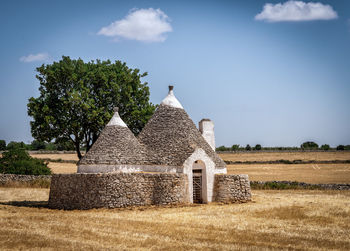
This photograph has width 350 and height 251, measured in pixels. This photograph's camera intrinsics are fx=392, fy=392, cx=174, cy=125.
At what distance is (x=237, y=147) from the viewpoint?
298ft

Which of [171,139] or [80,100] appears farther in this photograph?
[80,100]

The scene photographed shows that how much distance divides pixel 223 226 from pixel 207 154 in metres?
9.32

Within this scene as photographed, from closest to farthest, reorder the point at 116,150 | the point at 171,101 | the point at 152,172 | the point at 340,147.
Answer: the point at 116,150, the point at 152,172, the point at 171,101, the point at 340,147

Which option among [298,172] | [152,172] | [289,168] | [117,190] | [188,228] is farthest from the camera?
[289,168]

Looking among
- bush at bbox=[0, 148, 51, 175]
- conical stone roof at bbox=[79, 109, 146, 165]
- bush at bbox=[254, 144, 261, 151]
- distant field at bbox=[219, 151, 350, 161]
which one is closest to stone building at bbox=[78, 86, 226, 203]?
conical stone roof at bbox=[79, 109, 146, 165]

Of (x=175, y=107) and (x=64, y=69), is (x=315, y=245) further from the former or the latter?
(x=64, y=69)

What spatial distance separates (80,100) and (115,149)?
38.3ft

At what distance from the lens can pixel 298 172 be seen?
4778 cm

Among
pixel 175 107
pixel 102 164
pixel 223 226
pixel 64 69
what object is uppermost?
pixel 64 69

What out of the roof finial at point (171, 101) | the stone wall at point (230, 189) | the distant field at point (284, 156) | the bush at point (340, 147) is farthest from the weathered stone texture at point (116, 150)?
the bush at point (340, 147)

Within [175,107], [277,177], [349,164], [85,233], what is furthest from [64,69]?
[349,164]

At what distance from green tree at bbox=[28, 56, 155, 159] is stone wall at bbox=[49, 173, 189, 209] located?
1185 cm

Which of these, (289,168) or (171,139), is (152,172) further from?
(289,168)

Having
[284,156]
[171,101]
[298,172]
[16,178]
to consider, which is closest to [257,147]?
[284,156]
